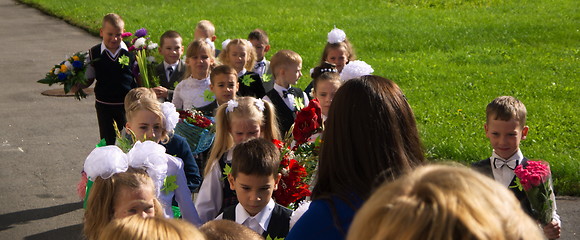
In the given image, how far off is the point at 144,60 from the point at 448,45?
9.03 m

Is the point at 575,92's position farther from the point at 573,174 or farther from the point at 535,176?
the point at 535,176

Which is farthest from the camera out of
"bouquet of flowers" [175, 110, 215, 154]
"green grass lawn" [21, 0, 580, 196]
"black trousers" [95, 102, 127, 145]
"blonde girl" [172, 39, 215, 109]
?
"green grass lawn" [21, 0, 580, 196]

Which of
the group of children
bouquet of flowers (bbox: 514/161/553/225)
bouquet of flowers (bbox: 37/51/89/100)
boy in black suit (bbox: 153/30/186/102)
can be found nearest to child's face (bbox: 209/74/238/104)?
the group of children

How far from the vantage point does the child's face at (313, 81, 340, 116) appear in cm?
692

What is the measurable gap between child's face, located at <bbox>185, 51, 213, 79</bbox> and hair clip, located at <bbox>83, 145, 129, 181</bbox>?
3.76 m

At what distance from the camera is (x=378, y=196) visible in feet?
5.58

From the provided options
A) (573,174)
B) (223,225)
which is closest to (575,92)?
(573,174)

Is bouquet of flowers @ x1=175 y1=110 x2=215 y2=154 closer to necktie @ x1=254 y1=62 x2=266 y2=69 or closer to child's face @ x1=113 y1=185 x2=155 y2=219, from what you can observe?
child's face @ x1=113 y1=185 x2=155 y2=219

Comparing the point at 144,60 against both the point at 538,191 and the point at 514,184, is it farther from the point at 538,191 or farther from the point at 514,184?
the point at 538,191

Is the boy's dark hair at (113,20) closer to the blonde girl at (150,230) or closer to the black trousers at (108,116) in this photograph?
the black trousers at (108,116)

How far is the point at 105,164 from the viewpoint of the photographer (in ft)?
13.8

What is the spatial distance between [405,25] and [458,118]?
337 inches

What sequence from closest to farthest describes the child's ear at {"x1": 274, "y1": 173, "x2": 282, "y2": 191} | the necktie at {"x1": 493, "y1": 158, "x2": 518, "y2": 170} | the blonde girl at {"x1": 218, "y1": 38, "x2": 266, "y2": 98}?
the child's ear at {"x1": 274, "y1": 173, "x2": 282, "y2": 191} → the necktie at {"x1": 493, "y1": 158, "x2": 518, "y2": 170} → the blonde girl at {"x1": 218, "y1": 38, "x2": 266, "y2": 98}

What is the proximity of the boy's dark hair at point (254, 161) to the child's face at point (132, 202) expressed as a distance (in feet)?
2.19
